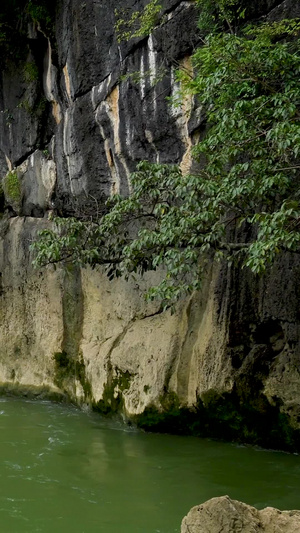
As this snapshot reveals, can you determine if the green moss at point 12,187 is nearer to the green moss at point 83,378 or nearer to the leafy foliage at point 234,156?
the green moss at point 83,378

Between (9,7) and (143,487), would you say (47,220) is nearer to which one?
(9,7)

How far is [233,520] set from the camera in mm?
4031

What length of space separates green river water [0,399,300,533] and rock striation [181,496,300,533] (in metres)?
1.34

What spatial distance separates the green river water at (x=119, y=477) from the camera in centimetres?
555

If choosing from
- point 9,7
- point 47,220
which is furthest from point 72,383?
point 9,7

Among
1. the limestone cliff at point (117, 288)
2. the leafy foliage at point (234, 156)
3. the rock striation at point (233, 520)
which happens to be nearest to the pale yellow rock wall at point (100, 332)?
the limestone cliff at point (117, 288)

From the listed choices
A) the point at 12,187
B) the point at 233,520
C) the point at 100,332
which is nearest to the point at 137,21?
the point at 12,187

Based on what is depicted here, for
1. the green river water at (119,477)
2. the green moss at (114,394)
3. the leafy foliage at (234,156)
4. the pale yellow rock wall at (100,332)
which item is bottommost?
the green river water at (119,477)

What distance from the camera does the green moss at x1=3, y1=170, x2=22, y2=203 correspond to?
12180 millimetres

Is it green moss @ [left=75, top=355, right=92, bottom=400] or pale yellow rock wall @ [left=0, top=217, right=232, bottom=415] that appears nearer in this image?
pale yellow rock wall @ [left=0, top=217, right=232, bottom=415]

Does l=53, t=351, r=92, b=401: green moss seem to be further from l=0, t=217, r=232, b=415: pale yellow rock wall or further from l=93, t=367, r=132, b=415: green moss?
l=93, t=367, r=132, b=415: green moss

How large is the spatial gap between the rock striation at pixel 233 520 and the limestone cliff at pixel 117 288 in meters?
3.49

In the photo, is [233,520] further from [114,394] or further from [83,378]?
[83,378]

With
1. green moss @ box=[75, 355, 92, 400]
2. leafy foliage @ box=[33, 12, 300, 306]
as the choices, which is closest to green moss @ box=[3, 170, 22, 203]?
green moss @ box=[75, 355, 92, 400]
